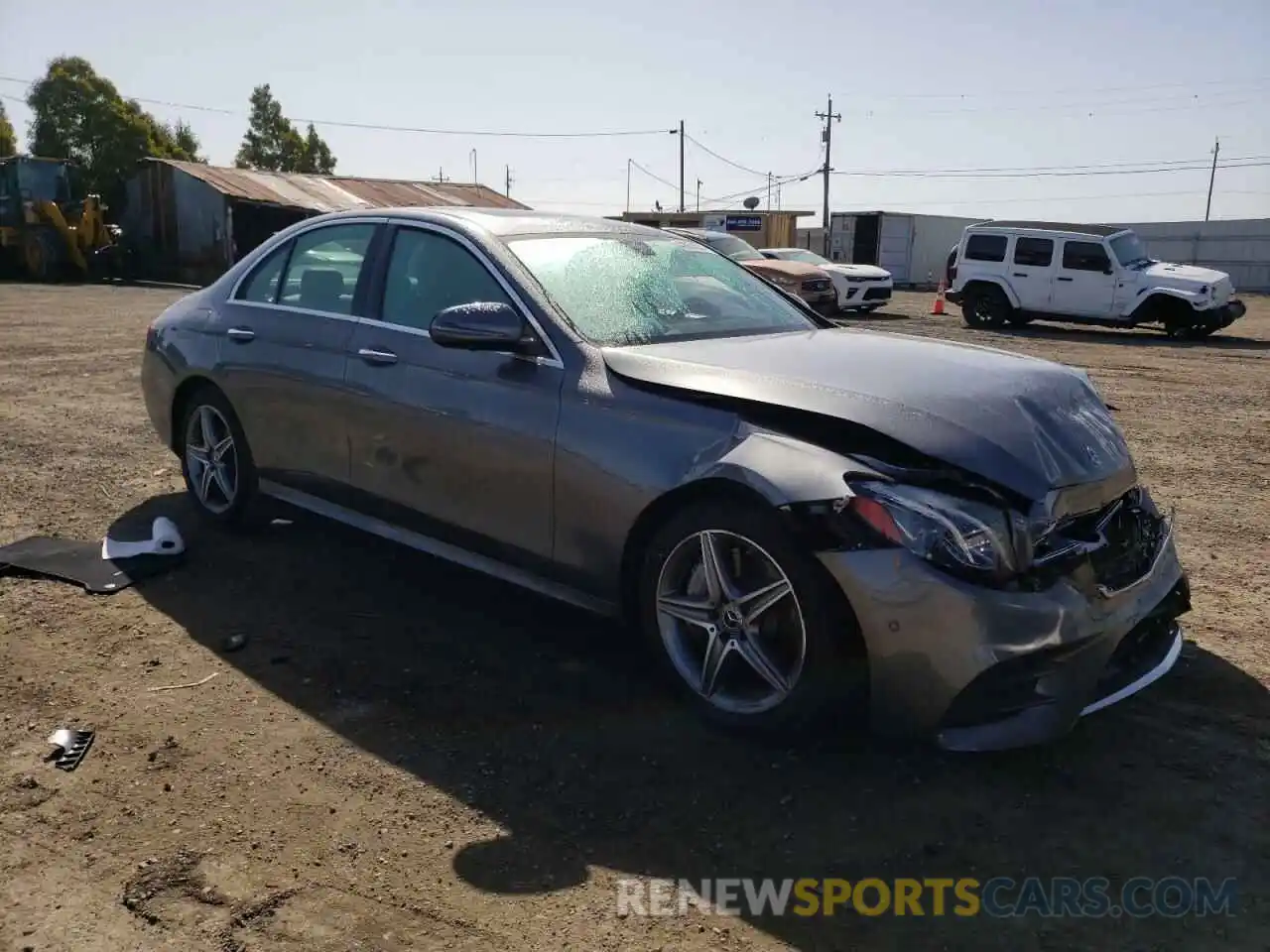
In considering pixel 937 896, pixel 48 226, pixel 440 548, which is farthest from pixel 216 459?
pixel 48 226

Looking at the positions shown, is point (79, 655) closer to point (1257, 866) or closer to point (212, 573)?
point (212, 573)

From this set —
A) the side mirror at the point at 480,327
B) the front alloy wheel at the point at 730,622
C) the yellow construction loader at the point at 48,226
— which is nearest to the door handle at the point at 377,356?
the side mirror at the point at 480,327

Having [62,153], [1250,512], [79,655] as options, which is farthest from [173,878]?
[62,153]

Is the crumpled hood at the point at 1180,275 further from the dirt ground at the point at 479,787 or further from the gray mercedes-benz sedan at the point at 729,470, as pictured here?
the gray mercedes-benz sedan at the point at 729,470

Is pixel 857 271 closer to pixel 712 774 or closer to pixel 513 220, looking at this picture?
pixel 513 220

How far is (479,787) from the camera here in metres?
3.08

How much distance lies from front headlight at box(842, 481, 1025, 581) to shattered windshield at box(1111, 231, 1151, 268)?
1816cm

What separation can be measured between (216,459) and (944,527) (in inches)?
149

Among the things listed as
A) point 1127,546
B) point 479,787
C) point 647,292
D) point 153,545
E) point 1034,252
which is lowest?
point 479,787

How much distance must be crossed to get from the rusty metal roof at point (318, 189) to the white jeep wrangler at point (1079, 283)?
15205 millimetres

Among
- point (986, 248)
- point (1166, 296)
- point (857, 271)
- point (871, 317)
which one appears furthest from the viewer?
point (871, 317)

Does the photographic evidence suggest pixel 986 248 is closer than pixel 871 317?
Yes

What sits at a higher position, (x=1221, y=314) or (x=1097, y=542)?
(x=1221, y=314)

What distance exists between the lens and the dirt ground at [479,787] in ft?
8.25
